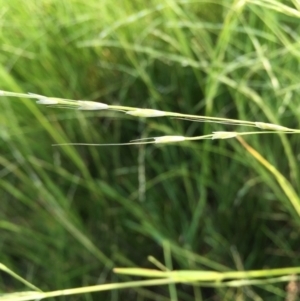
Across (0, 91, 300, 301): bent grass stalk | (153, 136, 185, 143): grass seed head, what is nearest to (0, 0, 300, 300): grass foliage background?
(0, 91, 300, 301): bent grass stalk

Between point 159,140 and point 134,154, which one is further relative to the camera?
point 134,154

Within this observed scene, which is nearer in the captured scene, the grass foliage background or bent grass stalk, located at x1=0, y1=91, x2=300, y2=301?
bent grass stalk, located at x1=0, y1=91, x2=300, y2=301

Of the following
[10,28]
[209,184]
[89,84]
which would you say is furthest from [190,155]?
[10,28]

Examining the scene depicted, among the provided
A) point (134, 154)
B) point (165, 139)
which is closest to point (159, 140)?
point (165, 139)

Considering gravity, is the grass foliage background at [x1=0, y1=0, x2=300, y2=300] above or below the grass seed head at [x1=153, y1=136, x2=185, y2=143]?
below

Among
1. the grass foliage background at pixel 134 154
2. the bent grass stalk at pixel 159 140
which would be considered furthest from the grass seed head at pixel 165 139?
the grass foliage background at pixel 134 154

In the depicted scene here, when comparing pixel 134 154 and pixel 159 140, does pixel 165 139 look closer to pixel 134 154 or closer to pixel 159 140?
pixel 159 140

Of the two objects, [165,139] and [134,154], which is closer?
[165,139]

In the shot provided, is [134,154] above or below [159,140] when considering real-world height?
below

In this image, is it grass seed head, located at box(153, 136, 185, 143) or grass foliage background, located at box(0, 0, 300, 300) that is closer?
grass seed head, located at box(153, 136, 185, 143)

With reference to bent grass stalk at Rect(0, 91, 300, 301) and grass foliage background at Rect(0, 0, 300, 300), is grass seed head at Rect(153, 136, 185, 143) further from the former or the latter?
grass foliage background at Rect(0, 0, 300, 300)
